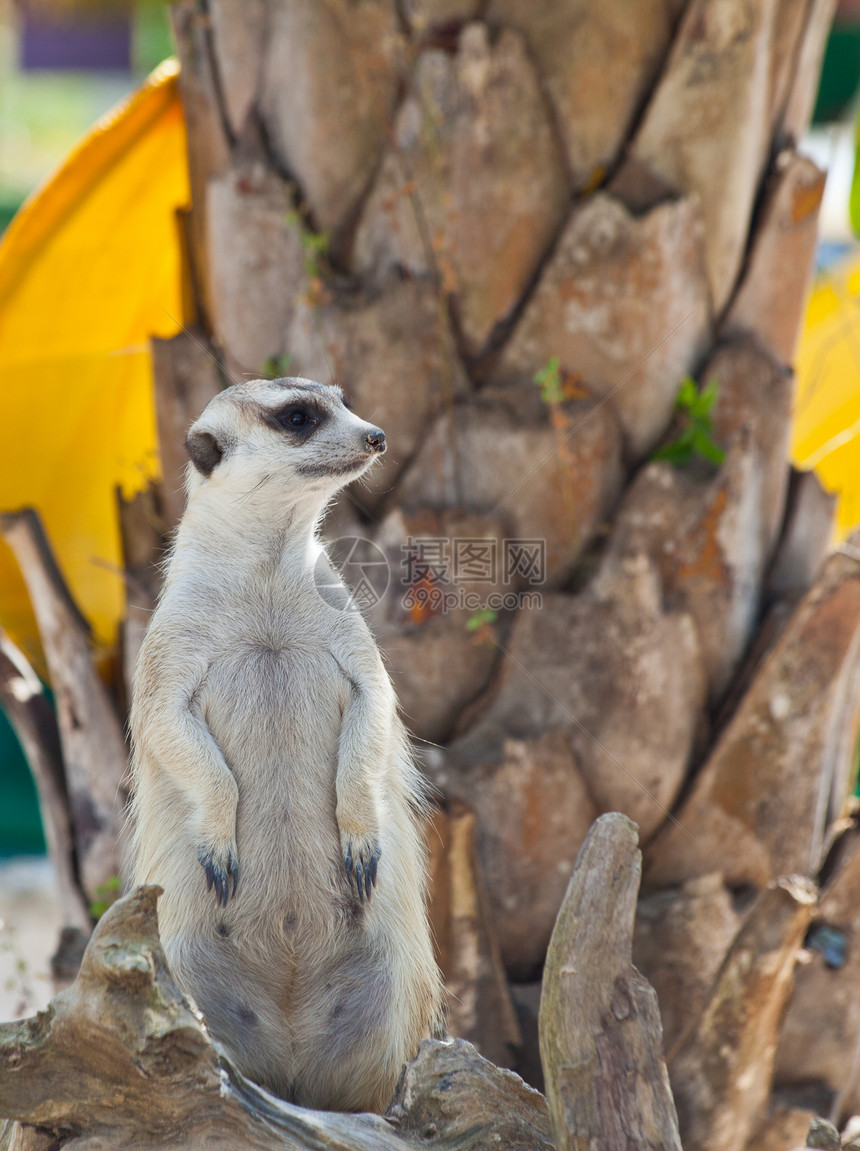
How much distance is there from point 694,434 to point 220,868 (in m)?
1.00

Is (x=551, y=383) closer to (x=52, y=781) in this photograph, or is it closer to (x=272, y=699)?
(x=272, y=699)

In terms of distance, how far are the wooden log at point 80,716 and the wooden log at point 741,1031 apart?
3.23 feet

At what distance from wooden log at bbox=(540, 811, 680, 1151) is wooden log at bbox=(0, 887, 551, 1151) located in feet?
0.57

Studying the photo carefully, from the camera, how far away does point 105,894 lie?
6.09ft

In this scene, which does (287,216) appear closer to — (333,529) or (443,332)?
(443,332)

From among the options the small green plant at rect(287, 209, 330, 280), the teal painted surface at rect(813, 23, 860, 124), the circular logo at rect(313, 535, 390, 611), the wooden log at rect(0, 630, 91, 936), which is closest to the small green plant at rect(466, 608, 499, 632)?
the circular logo at rect(313, 535, 390, 611)

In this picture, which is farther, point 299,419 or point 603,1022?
point 299,419

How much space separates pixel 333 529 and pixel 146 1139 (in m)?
1.02

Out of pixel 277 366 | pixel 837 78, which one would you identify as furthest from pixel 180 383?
pixel 837 78

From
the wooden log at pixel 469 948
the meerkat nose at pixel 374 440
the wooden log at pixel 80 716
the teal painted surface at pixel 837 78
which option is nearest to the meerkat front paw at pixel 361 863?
the wooden log at pixel 469 948

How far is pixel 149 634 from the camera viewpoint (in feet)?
4.52

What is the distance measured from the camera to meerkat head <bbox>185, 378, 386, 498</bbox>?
1.32 m

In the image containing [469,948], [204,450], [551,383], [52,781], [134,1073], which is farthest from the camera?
[52,781]

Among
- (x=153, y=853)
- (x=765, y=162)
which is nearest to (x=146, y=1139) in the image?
(x=153, y=853)
